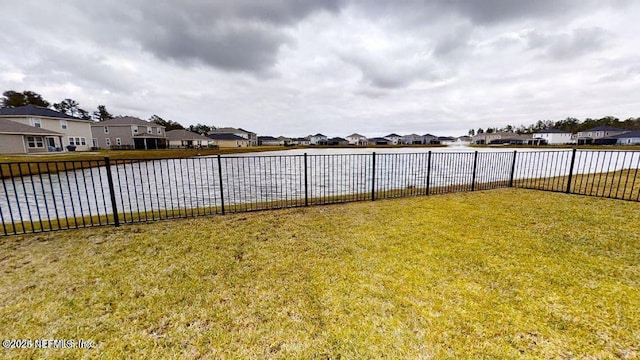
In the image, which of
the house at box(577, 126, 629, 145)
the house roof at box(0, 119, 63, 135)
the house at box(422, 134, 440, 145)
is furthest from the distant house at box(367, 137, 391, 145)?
the house roof at box(0, 119, 63, 135)

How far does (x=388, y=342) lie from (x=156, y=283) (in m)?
2.93

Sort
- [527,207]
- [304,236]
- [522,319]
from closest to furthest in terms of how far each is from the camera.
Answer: [522,319] → [304,236] → [527,207]

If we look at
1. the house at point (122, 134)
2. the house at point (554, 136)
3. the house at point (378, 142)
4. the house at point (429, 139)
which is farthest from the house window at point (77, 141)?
the house at point (554, 136)

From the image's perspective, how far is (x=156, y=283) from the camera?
327cm

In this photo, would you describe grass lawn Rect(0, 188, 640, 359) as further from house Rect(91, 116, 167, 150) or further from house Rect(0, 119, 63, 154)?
house Rect(91, 116, 167, 150)

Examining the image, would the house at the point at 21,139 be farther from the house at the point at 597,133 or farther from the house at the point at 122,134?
the house at the point at 597,133

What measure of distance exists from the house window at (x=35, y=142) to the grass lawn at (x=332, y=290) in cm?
4031

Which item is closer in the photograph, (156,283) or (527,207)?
(156,283)

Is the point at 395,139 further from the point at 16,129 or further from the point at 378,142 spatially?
the point at 16,129

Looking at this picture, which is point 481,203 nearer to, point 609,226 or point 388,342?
point 609,226

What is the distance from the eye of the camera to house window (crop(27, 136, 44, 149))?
102ft

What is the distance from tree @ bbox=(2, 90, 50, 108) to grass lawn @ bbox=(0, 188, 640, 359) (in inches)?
3282

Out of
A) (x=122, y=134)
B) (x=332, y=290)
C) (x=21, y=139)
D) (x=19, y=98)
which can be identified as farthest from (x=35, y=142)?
(x=332, y=290)

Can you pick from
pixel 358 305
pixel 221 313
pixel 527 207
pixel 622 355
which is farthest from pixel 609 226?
pixel 221 313
